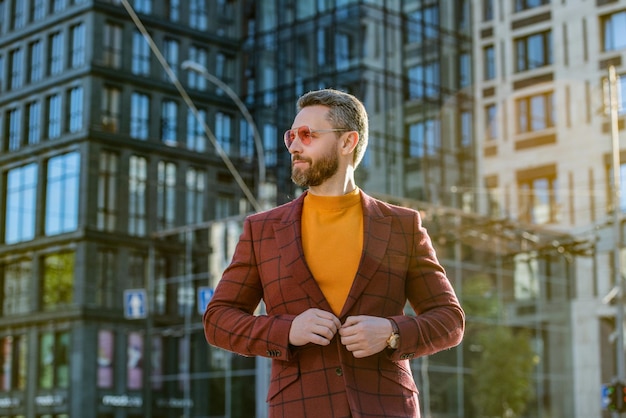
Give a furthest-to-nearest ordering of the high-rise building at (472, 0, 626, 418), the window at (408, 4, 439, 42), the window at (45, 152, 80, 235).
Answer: the window at (408, 4, 439, 42), the window at (45, 152, 80, 235), the high-rise building at (472, 0, 626, 418)

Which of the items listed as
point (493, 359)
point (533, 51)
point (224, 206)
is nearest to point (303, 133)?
point (493, 359)

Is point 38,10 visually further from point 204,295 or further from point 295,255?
point 295,255

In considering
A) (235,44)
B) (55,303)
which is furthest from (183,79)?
(55,303)

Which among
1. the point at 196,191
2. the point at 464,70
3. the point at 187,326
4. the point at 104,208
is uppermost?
the point at 464,70

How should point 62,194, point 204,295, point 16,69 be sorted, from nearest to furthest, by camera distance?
point 204,295 → point 62,194 → point 16,69

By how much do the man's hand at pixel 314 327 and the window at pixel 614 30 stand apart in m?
32.5

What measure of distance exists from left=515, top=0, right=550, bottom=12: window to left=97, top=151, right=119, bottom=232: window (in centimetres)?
1360

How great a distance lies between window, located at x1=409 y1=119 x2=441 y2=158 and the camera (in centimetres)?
3878

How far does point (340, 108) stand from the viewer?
3.38 meters

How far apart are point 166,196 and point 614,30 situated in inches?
597

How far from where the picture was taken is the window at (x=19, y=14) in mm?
39719

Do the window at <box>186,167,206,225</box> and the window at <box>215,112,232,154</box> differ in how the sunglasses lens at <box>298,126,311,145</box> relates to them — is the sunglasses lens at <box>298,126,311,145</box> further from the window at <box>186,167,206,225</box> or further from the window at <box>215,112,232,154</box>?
the window at <box>215,112,232,154</box>

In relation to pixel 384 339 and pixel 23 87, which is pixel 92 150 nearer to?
pixel 23 87

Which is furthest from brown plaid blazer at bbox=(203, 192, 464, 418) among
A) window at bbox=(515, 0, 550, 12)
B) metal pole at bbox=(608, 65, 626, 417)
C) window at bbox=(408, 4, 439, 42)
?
window at bbox=(408, 4, 439, 42)
